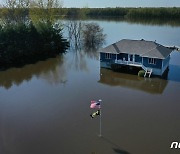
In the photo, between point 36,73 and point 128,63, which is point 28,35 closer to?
point 36,73

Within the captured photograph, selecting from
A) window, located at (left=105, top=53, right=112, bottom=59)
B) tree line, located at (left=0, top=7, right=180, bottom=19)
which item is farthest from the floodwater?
tree line, located at (left=0, top=7, right=180, bottom=19)

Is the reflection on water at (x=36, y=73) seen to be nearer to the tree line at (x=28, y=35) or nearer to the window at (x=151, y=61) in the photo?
the tree line at (x=28, y=35)

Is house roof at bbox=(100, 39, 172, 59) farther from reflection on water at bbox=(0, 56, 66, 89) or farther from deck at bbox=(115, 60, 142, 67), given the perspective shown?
reflection on water at bbox=(0, 56, 66, 89)

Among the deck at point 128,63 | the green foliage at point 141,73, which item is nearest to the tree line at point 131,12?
the deck at point 128,63

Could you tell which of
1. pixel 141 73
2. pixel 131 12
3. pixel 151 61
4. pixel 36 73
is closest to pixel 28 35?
pixel 36 73

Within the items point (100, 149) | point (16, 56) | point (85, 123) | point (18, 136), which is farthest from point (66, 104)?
point (16, 56)

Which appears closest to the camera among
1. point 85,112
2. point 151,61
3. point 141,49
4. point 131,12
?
point 85,112

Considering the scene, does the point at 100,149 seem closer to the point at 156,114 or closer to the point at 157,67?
the point at 156,114
